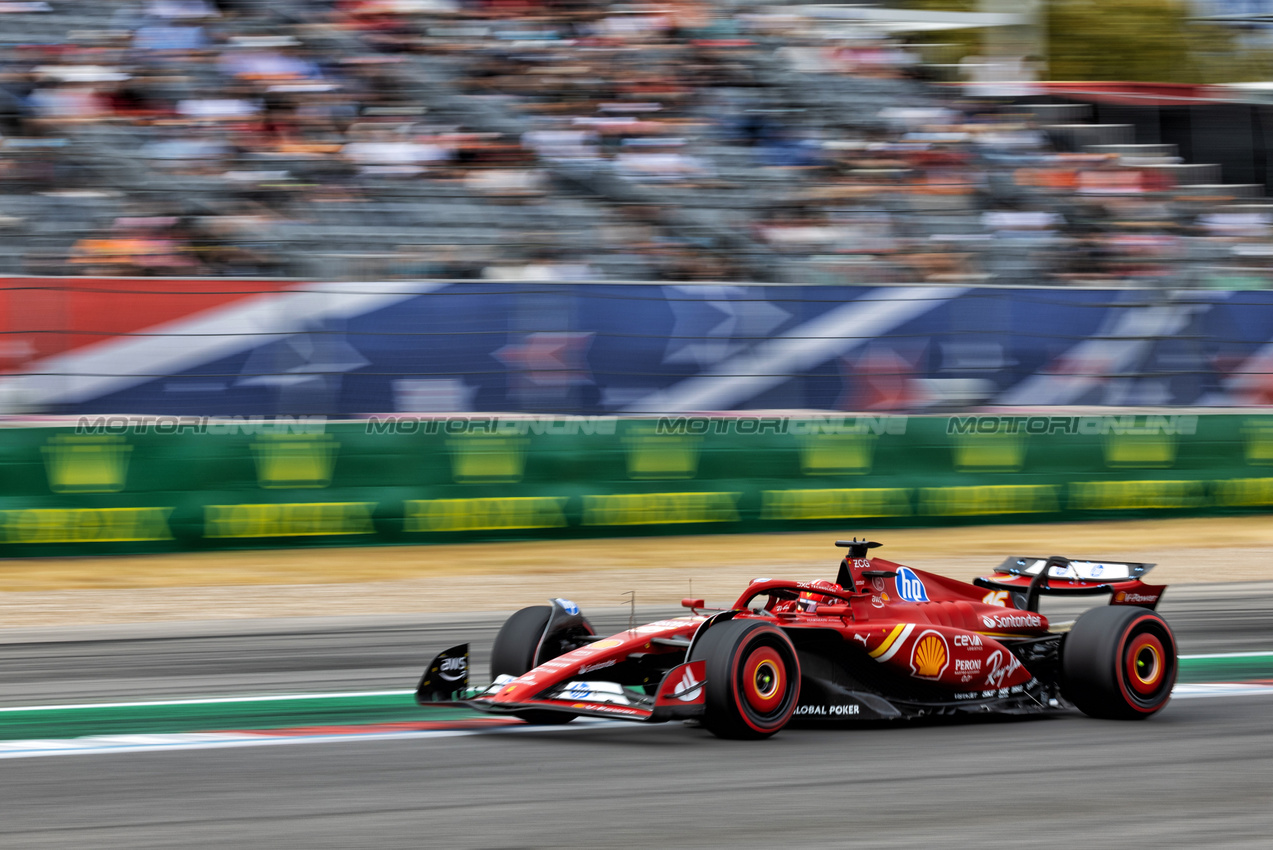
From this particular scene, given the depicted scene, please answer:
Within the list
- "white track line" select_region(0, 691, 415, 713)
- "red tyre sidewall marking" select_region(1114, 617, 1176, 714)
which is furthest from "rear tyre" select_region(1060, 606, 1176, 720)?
"white track line" select_region(0, 691, 415, 713)

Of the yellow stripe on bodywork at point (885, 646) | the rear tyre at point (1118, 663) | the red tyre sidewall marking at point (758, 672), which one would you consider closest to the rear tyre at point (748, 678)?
the red tyre sidewall marking at point (758, 672)

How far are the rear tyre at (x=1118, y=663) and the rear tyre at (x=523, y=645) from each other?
2052 mm

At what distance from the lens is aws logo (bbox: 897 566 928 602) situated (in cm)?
627

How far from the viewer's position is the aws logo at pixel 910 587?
6273mm

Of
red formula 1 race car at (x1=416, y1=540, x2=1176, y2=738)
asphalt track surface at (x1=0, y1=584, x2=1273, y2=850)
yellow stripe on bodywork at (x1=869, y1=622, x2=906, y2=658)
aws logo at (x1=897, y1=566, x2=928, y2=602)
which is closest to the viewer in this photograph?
asphalt track surface at (x1=0, y1=584, x2=1273, y2=850)

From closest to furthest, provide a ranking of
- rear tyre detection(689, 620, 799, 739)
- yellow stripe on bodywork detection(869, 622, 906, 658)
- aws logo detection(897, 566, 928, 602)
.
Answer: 1. rear tyre detection(689, 620, 799, 739)
2. yellow stripe on bodywork detection(869, 622, 906, 658)
3. aws logo detection(897, 566, 928, 602)

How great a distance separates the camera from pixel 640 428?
42.2 ft

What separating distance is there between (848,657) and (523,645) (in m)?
1.25

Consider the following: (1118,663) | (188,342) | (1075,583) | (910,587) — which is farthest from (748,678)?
(188,342)

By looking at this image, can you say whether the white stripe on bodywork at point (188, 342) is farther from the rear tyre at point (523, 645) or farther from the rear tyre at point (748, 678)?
the rear tyre at point (748, 678)

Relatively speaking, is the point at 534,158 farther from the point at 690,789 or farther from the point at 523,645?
the point at 690,789

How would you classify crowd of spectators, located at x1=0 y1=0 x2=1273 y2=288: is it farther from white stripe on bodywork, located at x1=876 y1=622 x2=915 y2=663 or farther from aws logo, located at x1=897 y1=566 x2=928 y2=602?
white stripe on bodywork, located at x1=876 y1=622 x2=915 y2=663

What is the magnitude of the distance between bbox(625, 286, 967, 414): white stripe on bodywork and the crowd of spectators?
28.7 inches

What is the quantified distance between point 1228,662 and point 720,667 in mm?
4151
